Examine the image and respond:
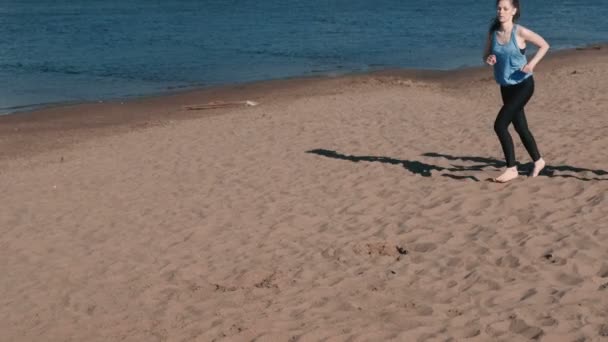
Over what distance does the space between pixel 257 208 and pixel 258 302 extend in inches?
102

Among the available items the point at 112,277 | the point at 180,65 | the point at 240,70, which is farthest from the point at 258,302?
the point at 180,65

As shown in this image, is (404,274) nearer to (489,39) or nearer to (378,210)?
(378,210)

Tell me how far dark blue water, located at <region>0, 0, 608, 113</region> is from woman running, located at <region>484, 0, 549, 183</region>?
14.0 m

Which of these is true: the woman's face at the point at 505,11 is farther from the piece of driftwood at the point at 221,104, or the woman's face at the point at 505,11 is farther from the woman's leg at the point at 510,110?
the piece of driftwood at the point at 221,104

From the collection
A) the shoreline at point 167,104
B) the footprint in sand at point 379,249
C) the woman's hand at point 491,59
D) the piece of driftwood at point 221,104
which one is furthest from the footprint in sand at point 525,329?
the piece of driftwood at point 221,104

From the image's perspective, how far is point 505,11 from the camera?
7.46 metres

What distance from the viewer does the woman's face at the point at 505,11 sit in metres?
7.43

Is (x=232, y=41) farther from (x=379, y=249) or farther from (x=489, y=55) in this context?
(x=379, y=249)

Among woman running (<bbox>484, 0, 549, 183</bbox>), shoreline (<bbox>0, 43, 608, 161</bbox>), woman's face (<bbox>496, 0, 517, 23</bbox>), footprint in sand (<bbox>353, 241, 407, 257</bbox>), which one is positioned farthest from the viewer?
shoreline (<bbox>0, 43, 608, 161</bbox>)

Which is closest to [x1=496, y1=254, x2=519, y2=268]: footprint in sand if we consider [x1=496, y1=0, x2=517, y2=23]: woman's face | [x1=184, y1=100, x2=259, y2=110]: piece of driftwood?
[x1=496, y1=0, x2=517, y2=23]: woman's face

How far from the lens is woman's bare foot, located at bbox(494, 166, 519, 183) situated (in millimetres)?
8117

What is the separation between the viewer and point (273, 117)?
542 inches

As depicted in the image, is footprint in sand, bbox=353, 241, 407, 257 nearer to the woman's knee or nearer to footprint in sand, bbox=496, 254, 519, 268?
footprint in sand, bbox=496, 254, 519, 268

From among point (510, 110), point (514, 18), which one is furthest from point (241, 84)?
point (514, 18)
